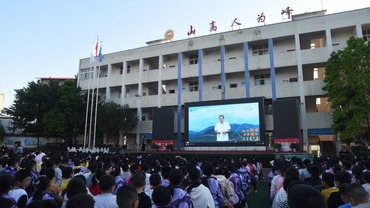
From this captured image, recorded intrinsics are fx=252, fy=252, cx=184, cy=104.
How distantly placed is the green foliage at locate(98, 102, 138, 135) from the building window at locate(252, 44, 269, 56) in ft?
43.3

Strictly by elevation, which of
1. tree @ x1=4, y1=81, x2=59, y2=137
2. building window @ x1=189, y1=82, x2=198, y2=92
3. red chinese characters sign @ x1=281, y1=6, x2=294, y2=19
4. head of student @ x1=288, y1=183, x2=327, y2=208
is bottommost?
head of student @ x1=288, y1=183, x2=327, y2=208

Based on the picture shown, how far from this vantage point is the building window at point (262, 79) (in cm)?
2217

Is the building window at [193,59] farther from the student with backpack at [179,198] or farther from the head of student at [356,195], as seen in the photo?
the head of student at [356,195]

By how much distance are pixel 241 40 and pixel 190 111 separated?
792 cm

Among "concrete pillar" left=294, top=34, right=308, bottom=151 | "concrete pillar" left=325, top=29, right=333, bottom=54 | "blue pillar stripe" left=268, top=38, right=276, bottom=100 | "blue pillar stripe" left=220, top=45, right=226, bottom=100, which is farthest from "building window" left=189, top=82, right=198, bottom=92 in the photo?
"concrete pillar" left=325, top=29, right=333, bottom=54

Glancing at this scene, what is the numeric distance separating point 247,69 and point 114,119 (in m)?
12.9

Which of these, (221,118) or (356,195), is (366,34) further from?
(356,195)

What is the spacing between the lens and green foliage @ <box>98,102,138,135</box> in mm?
23641

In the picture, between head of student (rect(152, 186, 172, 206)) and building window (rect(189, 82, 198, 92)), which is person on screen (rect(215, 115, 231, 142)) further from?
head of student (rect(152, 186, 172, 206))

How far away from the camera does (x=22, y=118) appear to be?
2539 centimetres

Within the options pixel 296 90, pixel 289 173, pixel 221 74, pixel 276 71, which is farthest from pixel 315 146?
pixel 289 173

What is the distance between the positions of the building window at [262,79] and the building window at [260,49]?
6.57ft

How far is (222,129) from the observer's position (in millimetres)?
19875

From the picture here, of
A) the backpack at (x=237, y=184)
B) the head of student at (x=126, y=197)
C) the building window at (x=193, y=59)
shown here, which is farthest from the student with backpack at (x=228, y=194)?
the building window at (x=193, y=59)
